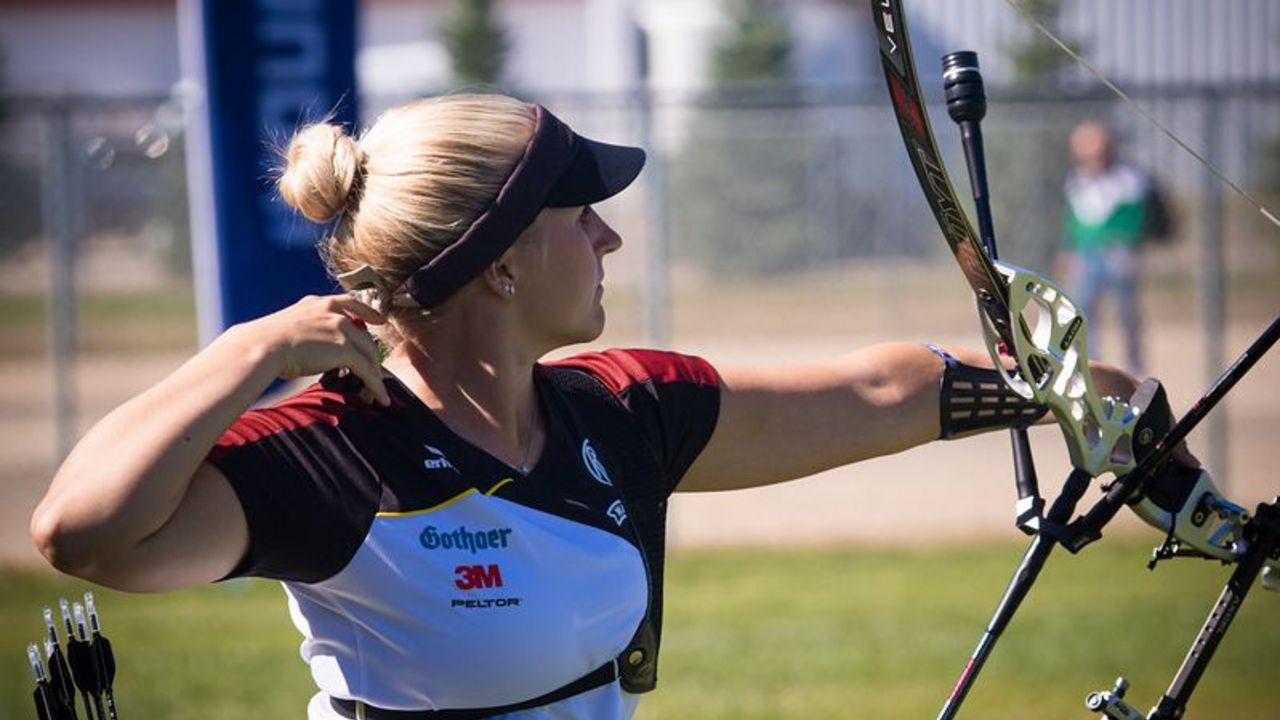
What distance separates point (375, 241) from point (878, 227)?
43.2 feet

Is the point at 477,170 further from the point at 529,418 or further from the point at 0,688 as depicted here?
the point at 0,688

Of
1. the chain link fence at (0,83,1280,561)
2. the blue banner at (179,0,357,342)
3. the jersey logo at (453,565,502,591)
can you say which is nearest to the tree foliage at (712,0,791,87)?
the chain link fence at (0,83,1280,561)

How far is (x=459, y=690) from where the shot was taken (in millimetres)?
2260

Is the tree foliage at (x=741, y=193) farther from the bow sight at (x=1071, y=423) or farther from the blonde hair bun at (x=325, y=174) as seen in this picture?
the blonde hair bun at (x=325, y=174)

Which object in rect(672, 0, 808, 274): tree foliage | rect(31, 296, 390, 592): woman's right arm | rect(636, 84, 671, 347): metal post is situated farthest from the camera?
rect(672, 0, 808, 274): tree foliage

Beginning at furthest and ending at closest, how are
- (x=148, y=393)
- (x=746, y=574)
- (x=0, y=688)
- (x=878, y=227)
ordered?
(x=878, y=227), (x=746, y=574), (x=0, y=688), (x=148, y=393)

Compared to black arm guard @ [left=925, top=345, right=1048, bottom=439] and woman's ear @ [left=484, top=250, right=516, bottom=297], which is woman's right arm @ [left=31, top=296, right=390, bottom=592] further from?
black arm guard @ [left=925, top=345, right=1048, bottom=439]

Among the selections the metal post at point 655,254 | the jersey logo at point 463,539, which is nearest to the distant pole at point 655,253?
the metal post at point 655,254

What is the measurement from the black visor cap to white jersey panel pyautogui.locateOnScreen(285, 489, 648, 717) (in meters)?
0.44

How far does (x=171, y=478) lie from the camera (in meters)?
2.00

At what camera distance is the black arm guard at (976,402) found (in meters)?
2.75

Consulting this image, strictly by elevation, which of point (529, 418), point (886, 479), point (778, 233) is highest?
point (529, 418)

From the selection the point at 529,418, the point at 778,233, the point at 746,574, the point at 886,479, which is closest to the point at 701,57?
the point at 778,233

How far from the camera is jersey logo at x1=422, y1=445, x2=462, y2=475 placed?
7.54 ft
